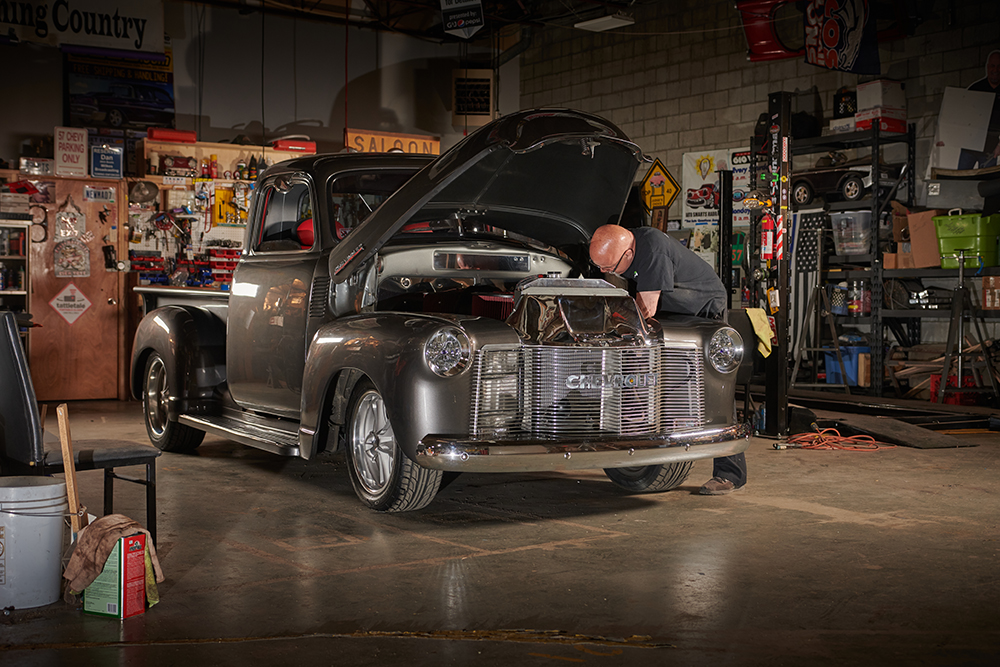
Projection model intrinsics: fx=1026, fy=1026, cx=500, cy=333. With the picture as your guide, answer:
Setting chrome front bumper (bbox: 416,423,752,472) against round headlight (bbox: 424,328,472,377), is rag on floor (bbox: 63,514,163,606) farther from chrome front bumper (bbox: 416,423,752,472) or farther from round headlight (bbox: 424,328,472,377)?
round headlight (bbox: 424,328,472,377)

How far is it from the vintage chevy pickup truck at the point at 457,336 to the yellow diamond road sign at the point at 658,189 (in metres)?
8.60

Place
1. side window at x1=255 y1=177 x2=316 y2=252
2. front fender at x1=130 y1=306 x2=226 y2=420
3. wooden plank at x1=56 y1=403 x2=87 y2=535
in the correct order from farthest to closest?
front fender at x1=130 y1=306 x2=226 y2=420
side window at x1=255 y1=177 x2=316 y2=252
wooden plank at x1=56 y1=403 x2=87 y2=535

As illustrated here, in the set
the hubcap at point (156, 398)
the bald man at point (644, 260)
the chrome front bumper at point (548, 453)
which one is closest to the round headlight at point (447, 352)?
the chrome front bumper at point (548, 453)

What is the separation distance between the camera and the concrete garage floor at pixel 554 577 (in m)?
3.07

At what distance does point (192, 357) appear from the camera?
6656 millimetres

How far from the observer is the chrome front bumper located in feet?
14.3

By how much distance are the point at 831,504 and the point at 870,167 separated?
25.8ft

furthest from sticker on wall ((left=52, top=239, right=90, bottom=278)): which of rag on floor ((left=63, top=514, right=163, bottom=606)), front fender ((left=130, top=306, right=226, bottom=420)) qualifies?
rag on floor ((left=63, top=514, right=163, bottom=606))

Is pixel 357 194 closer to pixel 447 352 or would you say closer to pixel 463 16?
pixel 447 352

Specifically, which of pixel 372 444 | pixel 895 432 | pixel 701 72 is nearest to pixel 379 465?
pixel 372 444

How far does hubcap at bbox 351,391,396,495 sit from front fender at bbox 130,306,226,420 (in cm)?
193

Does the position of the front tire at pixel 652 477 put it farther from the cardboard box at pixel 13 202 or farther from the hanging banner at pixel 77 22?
the hanging banner at pixel 77 22

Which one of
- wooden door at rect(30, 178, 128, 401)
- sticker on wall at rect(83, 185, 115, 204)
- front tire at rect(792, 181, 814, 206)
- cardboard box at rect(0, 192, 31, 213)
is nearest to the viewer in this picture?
cardboard box at rect(0, 192, 31, 213)

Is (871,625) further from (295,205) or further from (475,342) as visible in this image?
(295,205)
